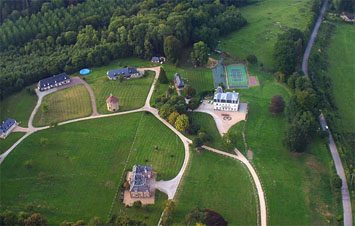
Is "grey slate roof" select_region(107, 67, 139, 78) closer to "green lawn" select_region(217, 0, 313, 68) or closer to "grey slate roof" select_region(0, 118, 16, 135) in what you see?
"grey slate roof" select_region(0, 118, 16, 135)

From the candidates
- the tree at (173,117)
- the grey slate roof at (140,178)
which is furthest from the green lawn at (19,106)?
the tree at (173,117)

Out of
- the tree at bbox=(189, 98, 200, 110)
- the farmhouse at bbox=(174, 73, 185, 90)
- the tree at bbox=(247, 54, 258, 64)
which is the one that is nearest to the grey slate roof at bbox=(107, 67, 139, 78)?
the farmhouse at bbox=(174, 73, 185, 90)

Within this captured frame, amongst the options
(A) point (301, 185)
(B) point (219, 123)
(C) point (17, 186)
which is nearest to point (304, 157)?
(A) point (301, 185)

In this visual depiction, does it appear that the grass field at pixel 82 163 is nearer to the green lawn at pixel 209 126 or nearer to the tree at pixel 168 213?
the tree at pixel 168 213

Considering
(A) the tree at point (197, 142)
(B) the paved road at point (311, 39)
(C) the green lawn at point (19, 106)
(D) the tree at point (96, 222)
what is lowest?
(B) the paved road at point (311, 39)

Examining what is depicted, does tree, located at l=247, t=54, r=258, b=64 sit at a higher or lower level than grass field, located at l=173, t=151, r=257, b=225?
higher
